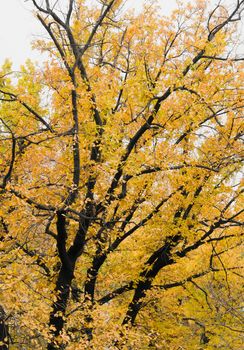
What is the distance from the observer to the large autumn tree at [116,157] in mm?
8484

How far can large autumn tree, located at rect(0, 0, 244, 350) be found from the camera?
334 inches

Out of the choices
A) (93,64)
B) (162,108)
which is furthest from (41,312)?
(93,64)

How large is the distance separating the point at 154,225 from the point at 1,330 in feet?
→ 15.3

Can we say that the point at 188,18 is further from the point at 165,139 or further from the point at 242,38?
the point at 165,139

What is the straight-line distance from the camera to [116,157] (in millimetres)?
8594

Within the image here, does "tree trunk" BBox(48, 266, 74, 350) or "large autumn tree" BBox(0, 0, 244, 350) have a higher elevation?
"large autumn tree" BBox(0, 0, 244, 350)

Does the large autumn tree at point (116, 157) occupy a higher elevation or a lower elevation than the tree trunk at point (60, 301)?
higher

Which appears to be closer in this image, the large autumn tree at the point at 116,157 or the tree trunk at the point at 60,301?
the large autumn tree at the point at 116,157

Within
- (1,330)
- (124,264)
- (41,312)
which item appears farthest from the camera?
(124,264)

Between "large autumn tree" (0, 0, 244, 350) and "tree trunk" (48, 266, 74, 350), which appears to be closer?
"large autumn tree" (0, 0, 244, 350)

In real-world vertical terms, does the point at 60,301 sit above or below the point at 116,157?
below

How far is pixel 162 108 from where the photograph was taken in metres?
9.79

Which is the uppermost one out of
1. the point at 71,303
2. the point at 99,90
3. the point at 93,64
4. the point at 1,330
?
the point at 93,64

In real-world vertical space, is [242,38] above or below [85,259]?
above
